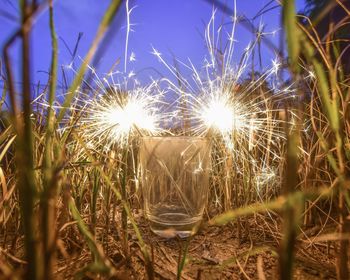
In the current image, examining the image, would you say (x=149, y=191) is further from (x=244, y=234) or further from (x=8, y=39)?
(x=8, y=39)

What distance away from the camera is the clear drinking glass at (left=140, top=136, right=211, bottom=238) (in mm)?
799

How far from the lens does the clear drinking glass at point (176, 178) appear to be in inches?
31.4

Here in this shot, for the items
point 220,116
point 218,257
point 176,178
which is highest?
point 220,116

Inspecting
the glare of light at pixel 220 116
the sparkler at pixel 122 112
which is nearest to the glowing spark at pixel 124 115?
the sparkler at pixel 122 112

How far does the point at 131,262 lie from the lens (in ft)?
1.86

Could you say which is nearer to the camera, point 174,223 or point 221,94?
point 174,223

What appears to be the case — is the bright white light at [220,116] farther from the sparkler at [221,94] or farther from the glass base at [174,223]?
A: the glass base at [174,223]

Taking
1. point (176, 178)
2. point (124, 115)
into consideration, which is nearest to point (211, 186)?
point (176, 178)

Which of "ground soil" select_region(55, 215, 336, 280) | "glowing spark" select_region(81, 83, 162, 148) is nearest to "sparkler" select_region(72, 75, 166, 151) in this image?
"glowing spark" select_region(81, 83, 162, 148)

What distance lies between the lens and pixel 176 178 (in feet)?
2.69

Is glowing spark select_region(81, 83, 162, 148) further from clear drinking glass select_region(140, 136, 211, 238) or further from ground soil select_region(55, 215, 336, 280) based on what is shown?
ground soil select_region(55, 215, 336, 280)

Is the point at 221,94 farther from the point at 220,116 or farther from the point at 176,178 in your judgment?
the point at 176,178

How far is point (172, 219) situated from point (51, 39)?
0.56 meters

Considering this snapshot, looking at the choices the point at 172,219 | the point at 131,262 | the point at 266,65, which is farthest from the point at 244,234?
the point at 266,65
